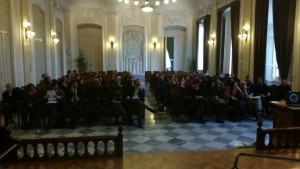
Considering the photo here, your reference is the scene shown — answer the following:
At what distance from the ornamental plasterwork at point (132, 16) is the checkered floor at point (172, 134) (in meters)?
9.84

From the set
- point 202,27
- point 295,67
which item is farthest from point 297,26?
point 202,27

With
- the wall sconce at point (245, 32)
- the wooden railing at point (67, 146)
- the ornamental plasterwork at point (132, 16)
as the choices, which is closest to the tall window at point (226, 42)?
Answer: the wall sconce at point (245, 32)

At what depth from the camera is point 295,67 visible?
713 centimetres

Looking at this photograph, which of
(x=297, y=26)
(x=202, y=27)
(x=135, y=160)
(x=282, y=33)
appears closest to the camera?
(x=135, y=160)

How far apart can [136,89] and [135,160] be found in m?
3.53

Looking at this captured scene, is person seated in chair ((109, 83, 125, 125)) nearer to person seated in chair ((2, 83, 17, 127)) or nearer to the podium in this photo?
person seated in chair ((2, 83, 17, 127))

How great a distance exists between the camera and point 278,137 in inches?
148

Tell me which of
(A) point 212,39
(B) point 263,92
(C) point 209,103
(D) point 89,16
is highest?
(D) point 89,16

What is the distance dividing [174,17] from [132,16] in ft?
8.99

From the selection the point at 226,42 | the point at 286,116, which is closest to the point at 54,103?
the point at 286,116

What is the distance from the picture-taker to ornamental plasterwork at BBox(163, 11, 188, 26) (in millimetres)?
16031

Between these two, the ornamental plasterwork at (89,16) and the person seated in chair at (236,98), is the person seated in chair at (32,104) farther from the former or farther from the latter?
the ornamental plasterwork at (89,16)

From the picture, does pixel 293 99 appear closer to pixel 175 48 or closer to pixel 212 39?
pixel 212 39

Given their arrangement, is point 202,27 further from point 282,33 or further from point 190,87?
point 190,87
